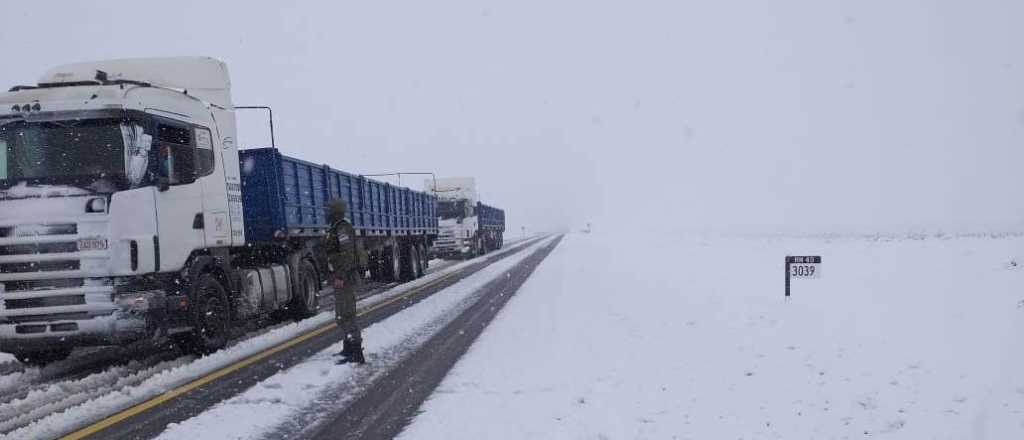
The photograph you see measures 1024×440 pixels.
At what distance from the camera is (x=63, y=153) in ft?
23.3

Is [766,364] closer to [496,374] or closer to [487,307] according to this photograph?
[496,374]

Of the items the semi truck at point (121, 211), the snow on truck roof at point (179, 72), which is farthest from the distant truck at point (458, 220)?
the semi truck at point (121, 211)

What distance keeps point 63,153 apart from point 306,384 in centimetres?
368

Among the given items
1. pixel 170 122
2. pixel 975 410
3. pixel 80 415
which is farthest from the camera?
pixel 170 122

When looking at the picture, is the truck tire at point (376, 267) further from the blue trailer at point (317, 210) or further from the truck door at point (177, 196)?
the truck door at point (177, 196)

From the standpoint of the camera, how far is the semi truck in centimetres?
683

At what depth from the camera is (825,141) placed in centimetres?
19075

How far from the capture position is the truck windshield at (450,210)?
29359 millimetres

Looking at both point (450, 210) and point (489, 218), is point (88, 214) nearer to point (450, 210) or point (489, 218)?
point (450, 210)

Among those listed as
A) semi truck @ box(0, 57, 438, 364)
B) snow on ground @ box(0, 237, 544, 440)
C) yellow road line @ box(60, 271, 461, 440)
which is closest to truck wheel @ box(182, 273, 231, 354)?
semi truck @ box(0, 57, 438, 364)

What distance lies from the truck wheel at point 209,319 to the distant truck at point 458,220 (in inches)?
714

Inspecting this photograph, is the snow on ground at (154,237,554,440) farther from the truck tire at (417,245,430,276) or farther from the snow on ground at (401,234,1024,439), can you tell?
the truck tire at (417,245,430,276)

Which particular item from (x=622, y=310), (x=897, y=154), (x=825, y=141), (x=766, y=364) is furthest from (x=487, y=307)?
(x=825, y=141)

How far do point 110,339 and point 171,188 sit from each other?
1836 mm
